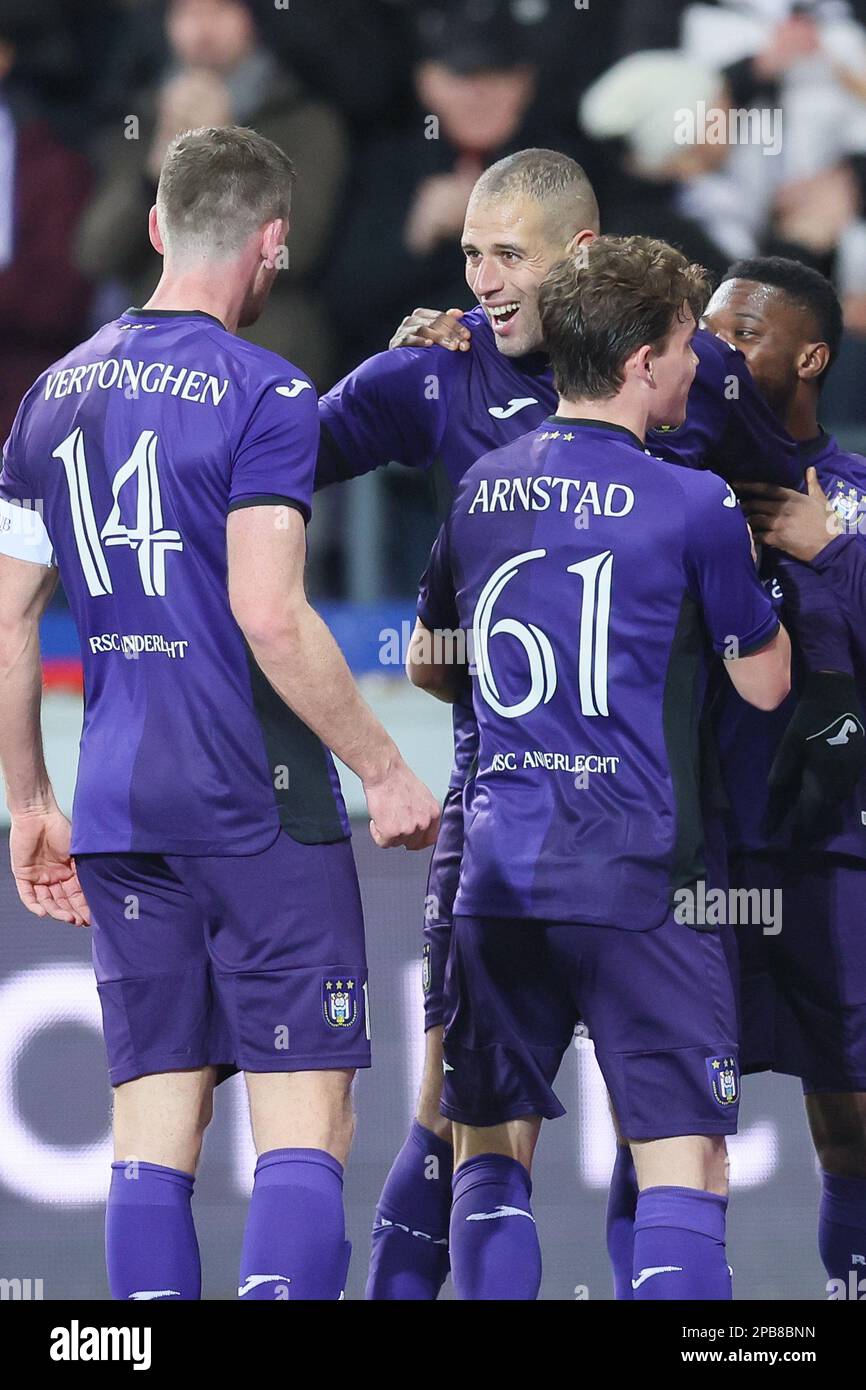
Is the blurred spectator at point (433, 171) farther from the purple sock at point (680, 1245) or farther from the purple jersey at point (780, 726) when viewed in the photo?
the purple sock at point (680, 1245)

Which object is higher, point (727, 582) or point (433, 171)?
point (433, 171)

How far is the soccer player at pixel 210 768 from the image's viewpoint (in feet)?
A: 8.90

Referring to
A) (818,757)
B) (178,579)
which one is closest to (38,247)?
(178,579)

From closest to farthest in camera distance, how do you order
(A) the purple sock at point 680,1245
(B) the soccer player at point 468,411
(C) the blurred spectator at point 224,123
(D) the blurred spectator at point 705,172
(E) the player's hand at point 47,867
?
1. (A) the purple sock at point 680,1245
2. (E) the player's hand at point 47,867
3. (B) the soccer player at point 468,411
4. (C) the blurred spectator at point 224,123
5. (D) the blurred spectator at point 705,172

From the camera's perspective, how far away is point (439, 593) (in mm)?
2959

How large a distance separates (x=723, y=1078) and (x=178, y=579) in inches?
39.3

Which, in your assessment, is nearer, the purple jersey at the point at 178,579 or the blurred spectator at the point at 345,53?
the purple jersey at the point at 178,579

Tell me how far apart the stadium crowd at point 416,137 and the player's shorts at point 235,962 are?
256 centimetres

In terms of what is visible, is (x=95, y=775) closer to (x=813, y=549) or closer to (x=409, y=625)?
(x=813, y=549)

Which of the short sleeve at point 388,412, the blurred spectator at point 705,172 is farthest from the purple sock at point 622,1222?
the blurred spectator at point 705,172

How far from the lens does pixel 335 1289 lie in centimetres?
273

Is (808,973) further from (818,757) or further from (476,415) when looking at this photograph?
(476,415)

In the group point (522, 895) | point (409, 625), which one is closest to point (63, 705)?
point (409, 625)

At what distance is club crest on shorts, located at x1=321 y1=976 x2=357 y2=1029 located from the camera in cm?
275
